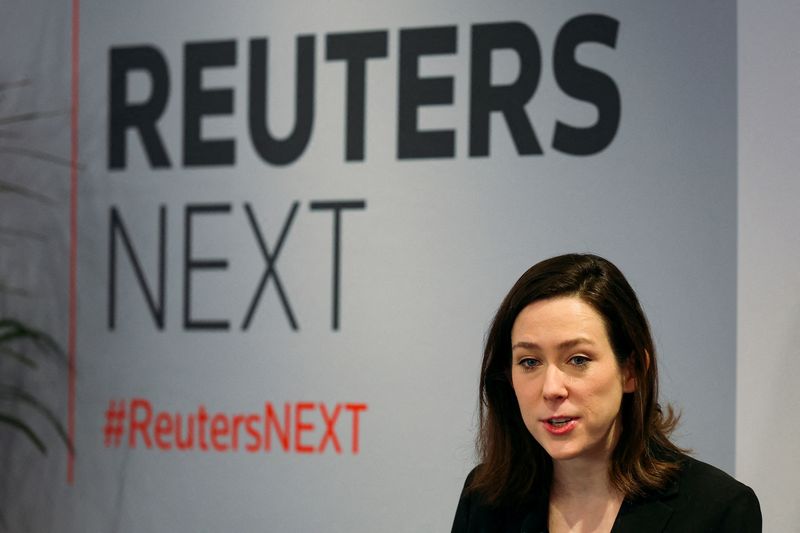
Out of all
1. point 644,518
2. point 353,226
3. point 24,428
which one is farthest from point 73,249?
point 644,518

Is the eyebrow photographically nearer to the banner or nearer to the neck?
the neck

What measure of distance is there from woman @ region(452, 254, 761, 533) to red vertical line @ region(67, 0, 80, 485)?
6.45 feet

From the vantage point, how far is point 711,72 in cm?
307

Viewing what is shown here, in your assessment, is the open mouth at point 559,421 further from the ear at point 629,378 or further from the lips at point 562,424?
the ear at point 629,378

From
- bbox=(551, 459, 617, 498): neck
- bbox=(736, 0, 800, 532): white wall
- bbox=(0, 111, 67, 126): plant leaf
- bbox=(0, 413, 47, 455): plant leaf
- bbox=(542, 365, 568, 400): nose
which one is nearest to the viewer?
bbox=(542, 365, 568, 400): nose

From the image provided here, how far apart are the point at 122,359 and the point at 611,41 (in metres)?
1.91

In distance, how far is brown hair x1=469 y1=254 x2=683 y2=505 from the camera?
204cm

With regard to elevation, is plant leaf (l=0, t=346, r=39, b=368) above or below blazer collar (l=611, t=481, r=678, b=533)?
above

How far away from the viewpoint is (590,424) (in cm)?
200

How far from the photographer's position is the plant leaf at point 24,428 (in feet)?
11.8

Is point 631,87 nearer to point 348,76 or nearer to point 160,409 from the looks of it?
point 348,76

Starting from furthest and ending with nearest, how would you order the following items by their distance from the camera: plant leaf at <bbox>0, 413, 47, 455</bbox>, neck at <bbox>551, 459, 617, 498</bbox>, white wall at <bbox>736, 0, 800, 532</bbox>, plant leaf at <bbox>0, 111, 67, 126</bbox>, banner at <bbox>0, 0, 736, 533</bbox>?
plant leaf at <bbox>0, 111, 67, 126</bbox>
plant leaf at <bbox>0, 413, 47, 455</bbox>
banner at <bbox>0, 0, 736, 533</bbox>
white wall at <bbox>736, 0, 800, 532</bbox>
neck at <bbox>551, 459, 617, 498</bbox>

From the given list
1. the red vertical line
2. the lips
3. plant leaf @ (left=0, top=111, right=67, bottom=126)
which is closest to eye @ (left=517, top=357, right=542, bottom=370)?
the lips

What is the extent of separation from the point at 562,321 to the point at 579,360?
0.26ft
